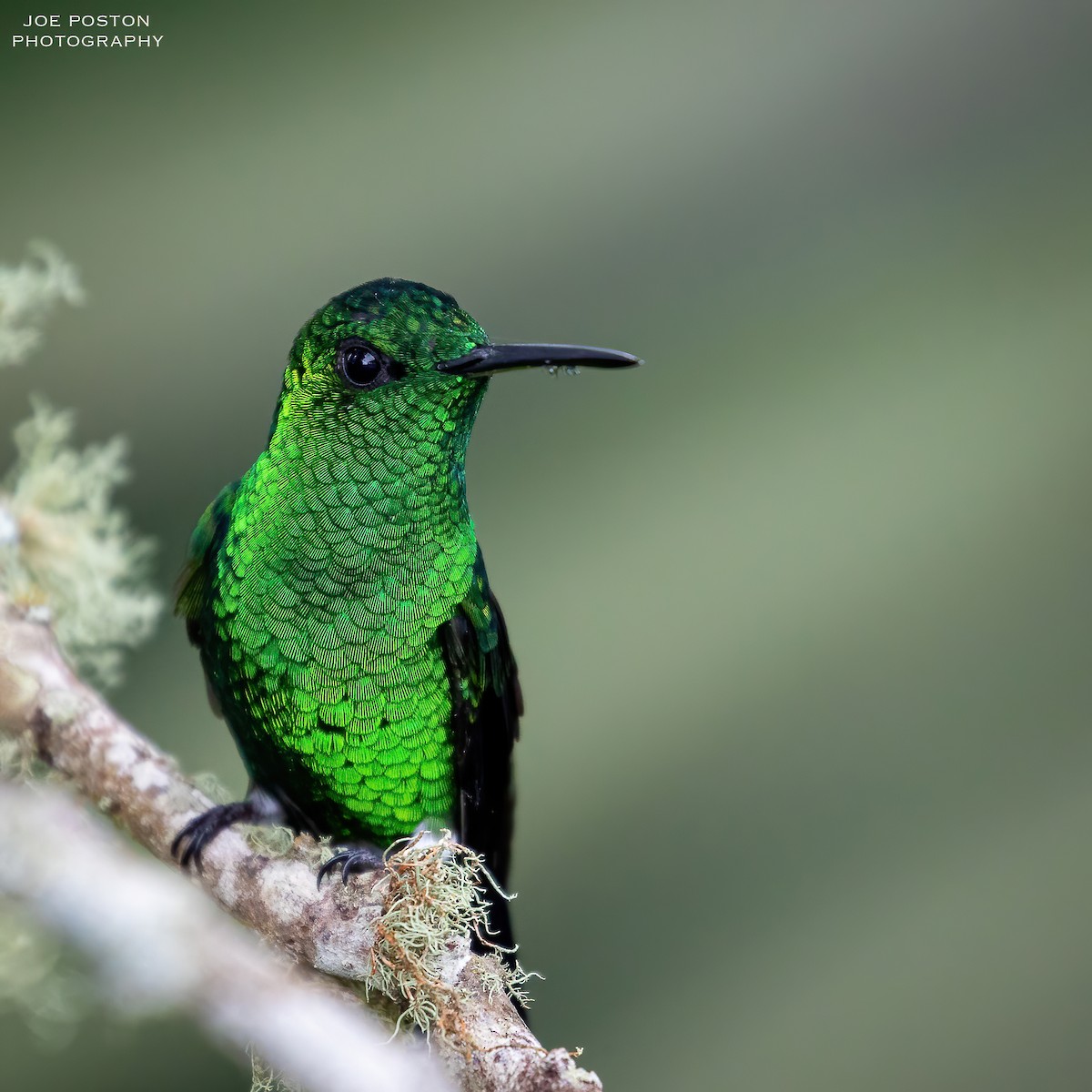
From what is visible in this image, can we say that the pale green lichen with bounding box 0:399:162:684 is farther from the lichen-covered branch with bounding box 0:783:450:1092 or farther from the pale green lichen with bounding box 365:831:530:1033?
the pale green lichen with bounding box 365:831:530:1033

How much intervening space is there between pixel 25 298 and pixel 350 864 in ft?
1.66

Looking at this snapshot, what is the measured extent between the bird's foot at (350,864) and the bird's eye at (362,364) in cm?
36

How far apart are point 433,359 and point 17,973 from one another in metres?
0.58

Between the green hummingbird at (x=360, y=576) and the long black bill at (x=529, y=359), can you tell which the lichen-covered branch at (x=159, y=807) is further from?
the long black bill at (x=529, y=359)

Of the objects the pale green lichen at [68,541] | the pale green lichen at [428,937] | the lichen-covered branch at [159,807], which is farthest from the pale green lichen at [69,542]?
the pale green lichen at [428,937]

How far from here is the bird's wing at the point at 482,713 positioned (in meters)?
0.95

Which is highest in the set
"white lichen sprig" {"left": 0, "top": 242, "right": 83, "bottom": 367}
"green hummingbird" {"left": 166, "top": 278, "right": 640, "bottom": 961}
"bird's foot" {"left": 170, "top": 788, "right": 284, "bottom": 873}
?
"white lichen sprig" {"left": 0, "top": 242, "right": 83, "bottom": 367}

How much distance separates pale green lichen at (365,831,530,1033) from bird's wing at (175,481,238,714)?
1.00 feet

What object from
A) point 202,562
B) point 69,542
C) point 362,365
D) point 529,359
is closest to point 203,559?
point 202,562

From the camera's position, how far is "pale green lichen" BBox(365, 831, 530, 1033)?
2.37 feet

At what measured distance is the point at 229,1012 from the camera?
0.72 m


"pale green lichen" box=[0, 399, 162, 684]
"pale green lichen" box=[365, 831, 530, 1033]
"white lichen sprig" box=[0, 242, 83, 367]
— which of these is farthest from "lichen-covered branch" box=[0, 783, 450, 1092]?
"white lichen sprig" box=[0, 242, 83, 367]

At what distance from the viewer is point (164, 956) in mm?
722

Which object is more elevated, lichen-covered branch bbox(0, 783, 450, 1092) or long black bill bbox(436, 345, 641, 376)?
long black bill bbox(436, 345, 641, 376)
